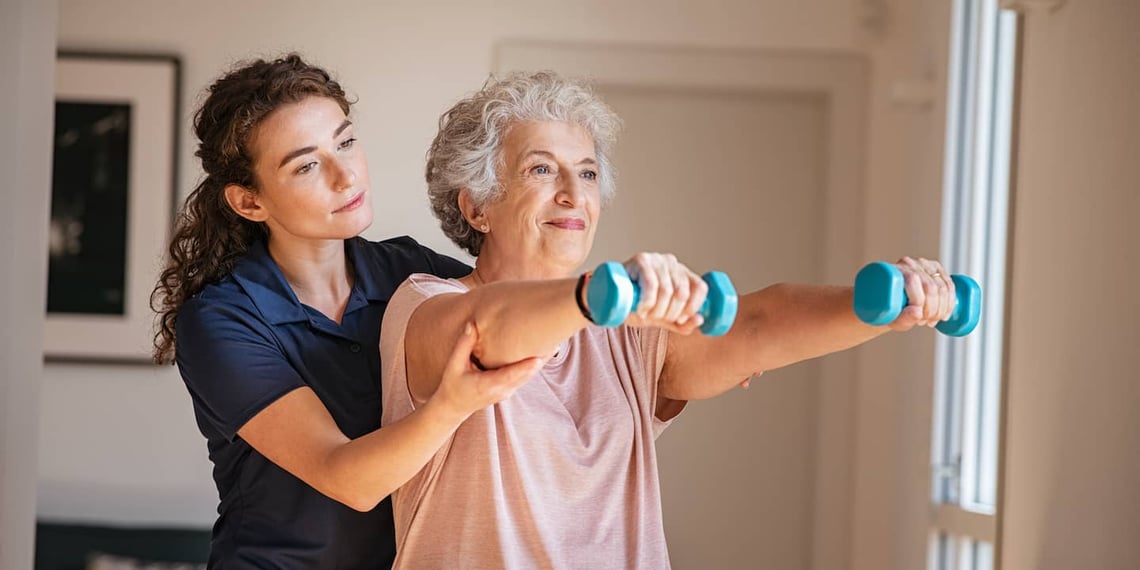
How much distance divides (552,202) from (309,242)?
1.53ft

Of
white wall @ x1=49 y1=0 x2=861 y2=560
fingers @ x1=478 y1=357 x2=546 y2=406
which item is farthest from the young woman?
white wall @ x1=49 y1=0 x2=861 y2=560

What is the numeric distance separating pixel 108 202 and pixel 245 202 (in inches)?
99.4

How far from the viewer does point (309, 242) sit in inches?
82.4

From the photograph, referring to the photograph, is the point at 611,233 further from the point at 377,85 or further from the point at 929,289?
the point at 929,289

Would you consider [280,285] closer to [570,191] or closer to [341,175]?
[341,175]

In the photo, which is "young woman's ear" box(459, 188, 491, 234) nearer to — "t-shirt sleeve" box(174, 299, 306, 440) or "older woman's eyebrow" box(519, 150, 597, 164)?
"older woman's eyebrow" box(519, 150, 597, 164)

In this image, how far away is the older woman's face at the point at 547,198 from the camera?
1855 millimetres

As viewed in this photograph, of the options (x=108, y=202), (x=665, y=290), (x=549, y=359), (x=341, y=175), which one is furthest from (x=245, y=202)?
(x=108, y=202)

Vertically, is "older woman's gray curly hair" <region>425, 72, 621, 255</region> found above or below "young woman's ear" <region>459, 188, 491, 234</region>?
above

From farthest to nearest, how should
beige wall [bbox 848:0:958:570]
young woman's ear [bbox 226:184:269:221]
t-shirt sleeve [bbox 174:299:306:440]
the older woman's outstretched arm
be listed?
beige wall [bbox 848:0:958:570], young woman's ear [bbox 226:184:269:221], t-shirt sleeve [bbox 174:299:306:440], the older woman's outstretched arm

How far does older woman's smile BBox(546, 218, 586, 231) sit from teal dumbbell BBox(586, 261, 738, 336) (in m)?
0.52

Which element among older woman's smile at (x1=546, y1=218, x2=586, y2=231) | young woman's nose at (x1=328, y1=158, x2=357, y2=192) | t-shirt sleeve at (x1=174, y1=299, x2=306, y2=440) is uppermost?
young woman's nose at (x1=328, y1=158, x2=357, y2=192)

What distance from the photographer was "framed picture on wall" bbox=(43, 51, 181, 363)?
4352 mm

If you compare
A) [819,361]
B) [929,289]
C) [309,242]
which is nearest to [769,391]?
[819,361]
